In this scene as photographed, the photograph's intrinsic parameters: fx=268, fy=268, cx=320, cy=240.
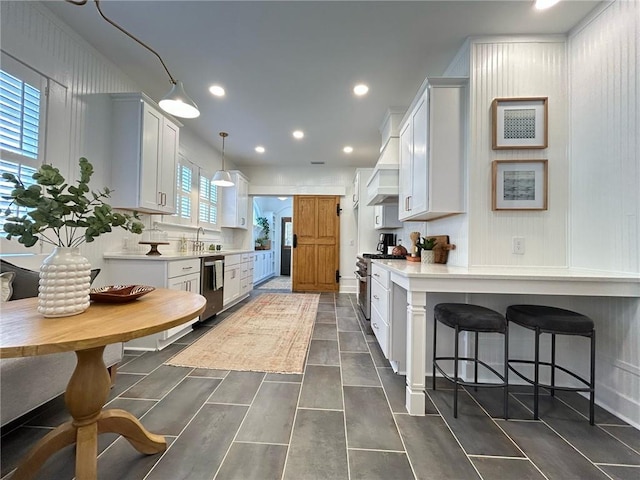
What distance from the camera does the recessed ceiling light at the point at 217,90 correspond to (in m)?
3.13

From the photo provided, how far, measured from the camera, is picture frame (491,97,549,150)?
7.09 ft

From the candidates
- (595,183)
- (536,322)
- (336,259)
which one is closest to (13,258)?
(536,322)

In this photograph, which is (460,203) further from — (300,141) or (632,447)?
(300,141)

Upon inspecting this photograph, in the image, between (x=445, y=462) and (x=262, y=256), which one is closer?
(x=445, y=462)

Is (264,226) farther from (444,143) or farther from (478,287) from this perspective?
(478,287)

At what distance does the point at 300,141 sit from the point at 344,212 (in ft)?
6.55

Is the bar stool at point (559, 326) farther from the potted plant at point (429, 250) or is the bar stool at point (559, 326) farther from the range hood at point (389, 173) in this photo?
the range hood at point (389, 173)

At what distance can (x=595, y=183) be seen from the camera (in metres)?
1.95

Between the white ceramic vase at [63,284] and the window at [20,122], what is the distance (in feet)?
4.55

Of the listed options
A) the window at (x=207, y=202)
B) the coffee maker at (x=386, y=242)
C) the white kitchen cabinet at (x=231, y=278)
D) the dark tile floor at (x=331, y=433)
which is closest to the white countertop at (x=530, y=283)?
the dark tile floor at (x=331, y=433)

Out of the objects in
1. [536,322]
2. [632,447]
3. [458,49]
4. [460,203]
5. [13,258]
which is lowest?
[632,447]

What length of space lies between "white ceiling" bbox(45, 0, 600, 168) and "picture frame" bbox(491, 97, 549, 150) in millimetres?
596

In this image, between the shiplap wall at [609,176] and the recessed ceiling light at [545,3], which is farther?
the recessed ceiling light at [545,3]

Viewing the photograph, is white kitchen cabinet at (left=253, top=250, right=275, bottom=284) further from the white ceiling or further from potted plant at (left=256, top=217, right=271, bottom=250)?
the white ceiling
